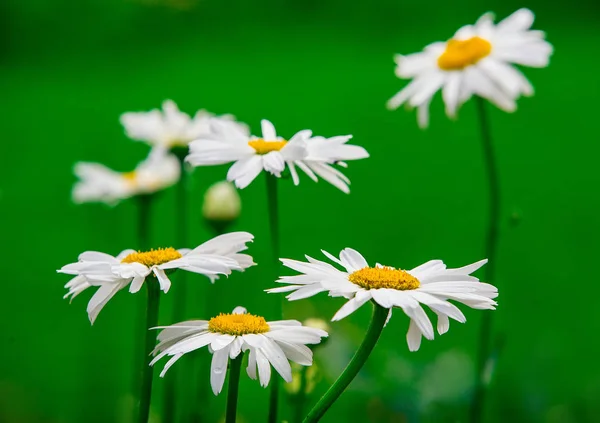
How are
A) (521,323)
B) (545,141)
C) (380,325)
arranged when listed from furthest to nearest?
(545,141) → (521,323) → (380,325)

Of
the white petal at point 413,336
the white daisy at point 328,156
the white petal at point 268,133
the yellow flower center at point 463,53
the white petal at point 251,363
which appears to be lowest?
the white petal at point 251,363

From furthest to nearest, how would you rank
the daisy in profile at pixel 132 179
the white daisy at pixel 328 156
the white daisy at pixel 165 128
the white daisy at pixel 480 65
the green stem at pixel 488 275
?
the daisy in profile at pixel 132 179 < the white daisy at pixel 165 128 < the white daisy at pixel 480 65 < the green stem at pixel 488 275 < the white daisy at pixel 328 156

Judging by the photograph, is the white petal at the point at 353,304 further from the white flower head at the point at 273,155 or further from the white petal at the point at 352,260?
the white flower head at the point at 273,155

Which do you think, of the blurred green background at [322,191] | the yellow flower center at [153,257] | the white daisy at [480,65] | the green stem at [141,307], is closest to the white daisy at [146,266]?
the yellow flower center at [153,257]

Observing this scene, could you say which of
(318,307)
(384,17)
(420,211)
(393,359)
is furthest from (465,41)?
(384,17)

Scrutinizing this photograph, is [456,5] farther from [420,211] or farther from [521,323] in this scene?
[521,323]

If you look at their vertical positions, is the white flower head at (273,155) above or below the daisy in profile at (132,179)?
below

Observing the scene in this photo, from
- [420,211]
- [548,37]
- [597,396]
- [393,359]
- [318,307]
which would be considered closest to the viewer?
[393,359]

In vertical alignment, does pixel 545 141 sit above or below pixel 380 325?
above
